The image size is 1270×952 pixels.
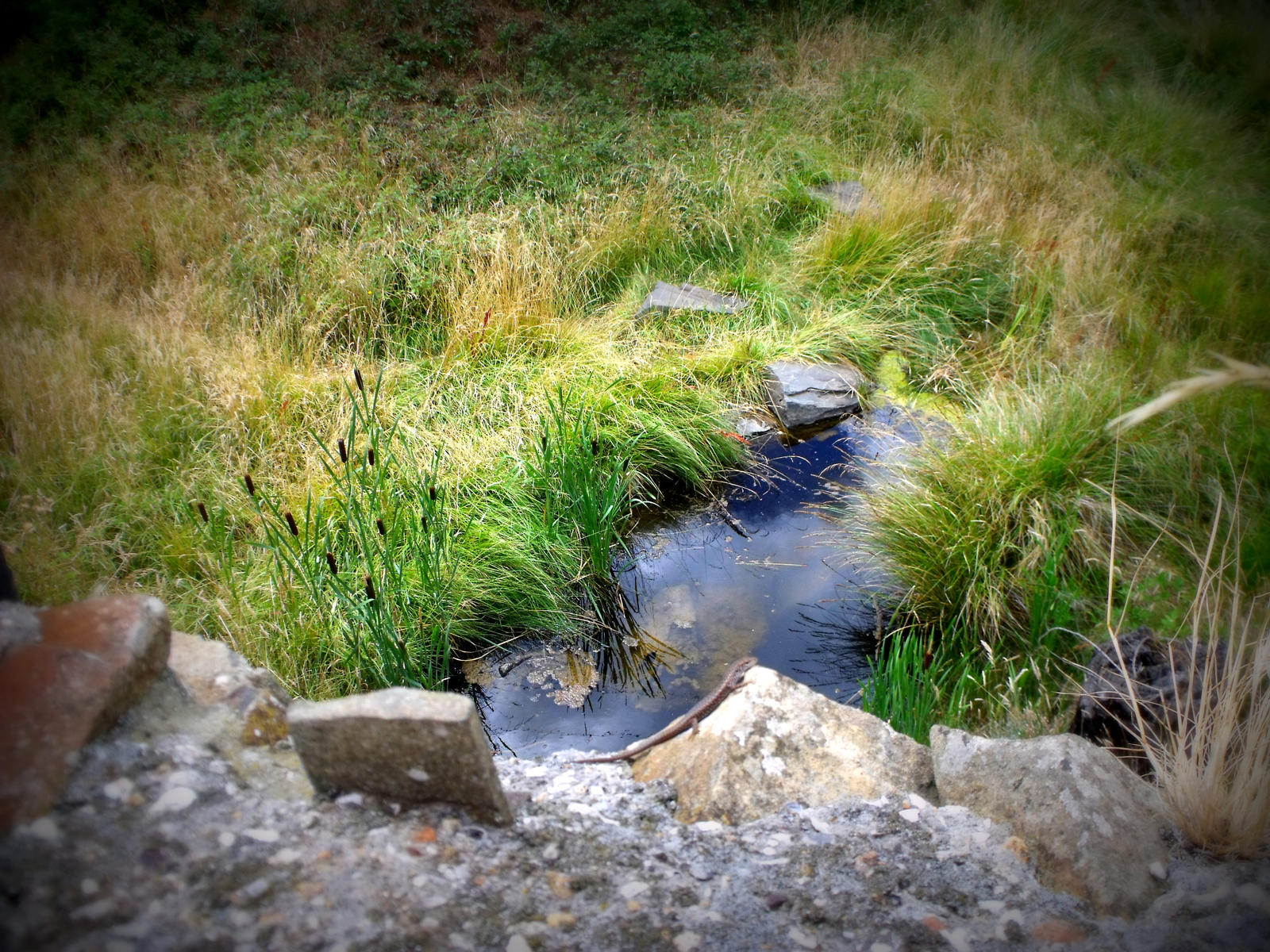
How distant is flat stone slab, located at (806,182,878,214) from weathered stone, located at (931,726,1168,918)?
4.46 m

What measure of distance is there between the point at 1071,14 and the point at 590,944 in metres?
7.51

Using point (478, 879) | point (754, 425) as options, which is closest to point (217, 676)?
point (478, 879)

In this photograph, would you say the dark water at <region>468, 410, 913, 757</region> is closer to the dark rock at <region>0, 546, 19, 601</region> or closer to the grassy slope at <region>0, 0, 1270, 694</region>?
the grassy slope at <region>0, 0, 1270, 694</region>

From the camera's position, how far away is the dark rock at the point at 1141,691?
2174 mm

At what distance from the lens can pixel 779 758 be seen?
77.2 inches

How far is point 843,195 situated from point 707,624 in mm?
3902

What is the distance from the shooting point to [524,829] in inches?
61.7

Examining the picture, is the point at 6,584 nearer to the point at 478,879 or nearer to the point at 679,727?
the point at 478,879

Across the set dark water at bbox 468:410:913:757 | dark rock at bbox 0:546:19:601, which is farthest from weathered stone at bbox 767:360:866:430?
dark rock at bbox 0:546:19:601

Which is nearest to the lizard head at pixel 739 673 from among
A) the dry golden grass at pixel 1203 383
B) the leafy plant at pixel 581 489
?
the leafy plant at pixel 581 489

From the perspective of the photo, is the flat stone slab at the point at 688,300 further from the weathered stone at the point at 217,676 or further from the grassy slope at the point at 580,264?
the weathered stone at the point at 217,676

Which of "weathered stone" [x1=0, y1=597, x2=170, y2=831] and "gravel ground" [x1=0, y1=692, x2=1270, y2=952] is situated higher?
"weathered stone" [x1=0, y1=597, x2=170, y2=831]

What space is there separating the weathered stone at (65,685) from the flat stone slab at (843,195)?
5105 millimetres

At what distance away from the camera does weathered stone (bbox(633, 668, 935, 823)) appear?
1.85 m
